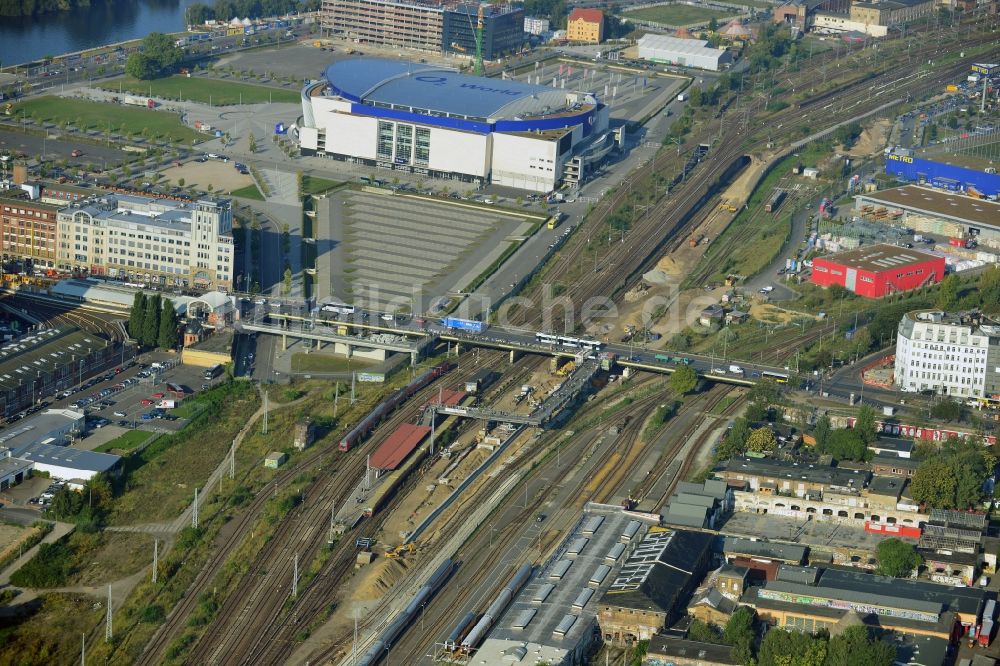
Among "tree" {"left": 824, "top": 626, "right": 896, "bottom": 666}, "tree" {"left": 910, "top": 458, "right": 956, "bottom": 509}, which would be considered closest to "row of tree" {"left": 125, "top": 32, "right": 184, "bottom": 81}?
"tree" {"left": 910, "top": 458, "right": 956, "bottom": 509}

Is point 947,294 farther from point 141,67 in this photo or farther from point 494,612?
point 141,67

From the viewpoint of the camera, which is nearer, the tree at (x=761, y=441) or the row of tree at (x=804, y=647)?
the row of tree at (x=804, y=647)

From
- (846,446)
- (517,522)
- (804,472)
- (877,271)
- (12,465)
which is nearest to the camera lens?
(517,522)

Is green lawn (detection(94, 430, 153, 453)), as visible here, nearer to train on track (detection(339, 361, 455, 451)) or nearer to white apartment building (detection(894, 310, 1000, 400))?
train on track (detection(339, 361, 455, 451))

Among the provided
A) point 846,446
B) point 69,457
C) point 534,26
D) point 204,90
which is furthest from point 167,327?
point 534,26

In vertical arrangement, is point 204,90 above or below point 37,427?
above

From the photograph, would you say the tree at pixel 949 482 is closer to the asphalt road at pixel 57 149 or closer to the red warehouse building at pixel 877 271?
the red warehouse building at pixel 877 271

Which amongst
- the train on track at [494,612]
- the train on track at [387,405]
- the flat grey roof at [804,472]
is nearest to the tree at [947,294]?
the flat grey roof at [804,472]

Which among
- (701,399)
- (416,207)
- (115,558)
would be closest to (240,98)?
(416,207)
